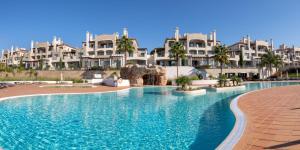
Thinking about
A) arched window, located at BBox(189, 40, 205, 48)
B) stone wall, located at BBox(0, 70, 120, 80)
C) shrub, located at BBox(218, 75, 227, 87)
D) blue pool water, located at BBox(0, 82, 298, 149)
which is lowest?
blue pool water, located at BBox(0, 82, 298, 149)

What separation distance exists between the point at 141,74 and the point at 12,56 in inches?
3109

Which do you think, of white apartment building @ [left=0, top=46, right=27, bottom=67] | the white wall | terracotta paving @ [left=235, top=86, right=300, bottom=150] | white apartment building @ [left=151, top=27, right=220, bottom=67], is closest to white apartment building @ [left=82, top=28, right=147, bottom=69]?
white apartment building @ [left=151, top=27, right=220, bottom=67]

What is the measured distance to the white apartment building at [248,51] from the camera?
69375 mm

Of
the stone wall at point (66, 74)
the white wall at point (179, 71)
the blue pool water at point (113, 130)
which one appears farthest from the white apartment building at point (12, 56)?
the blue pool water at point (113, 130)

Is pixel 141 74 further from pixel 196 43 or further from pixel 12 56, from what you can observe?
pixel 12 56

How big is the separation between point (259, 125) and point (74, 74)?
58824 millimetres

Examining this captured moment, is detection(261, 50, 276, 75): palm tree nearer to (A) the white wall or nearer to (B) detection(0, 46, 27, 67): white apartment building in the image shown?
(A) the white wall

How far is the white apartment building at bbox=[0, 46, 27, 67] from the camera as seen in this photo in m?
90.8

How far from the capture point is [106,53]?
226ft

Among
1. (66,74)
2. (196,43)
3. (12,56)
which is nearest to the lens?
(66,74)

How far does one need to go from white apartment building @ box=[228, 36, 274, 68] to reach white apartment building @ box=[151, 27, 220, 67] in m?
8.26

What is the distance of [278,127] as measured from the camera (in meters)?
7.69

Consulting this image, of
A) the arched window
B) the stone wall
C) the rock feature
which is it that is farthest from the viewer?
the arched window

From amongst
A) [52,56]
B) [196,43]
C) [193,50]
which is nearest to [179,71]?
[193,50]
